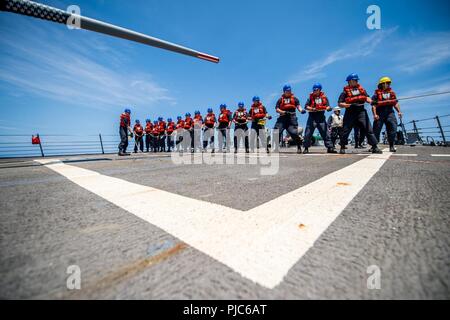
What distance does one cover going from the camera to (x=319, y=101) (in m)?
6.03

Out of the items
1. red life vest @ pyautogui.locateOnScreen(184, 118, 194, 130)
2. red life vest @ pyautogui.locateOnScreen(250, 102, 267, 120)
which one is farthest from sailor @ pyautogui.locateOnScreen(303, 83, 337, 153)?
red life vest @ pyautogui.locateOnScreen(184, 118, 194, 130)

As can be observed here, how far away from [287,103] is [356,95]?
187cm

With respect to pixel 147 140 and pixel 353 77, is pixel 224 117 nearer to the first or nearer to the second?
pixel 353 77

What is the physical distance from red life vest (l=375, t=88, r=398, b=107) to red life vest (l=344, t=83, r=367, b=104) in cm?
86

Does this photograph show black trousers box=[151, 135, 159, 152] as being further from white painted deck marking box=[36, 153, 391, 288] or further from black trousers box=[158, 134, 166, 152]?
white painted deck marking box=[36, 153, 391, 288]

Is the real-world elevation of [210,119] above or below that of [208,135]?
above

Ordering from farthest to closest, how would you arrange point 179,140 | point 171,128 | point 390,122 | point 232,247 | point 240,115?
point 171,128 → point 179,140 → point 240,115 → point 390,122 → point 232,247

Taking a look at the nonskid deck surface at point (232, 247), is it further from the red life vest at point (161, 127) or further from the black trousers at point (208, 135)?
the red life vest at point (161, 127)

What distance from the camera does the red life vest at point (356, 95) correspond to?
5383mm

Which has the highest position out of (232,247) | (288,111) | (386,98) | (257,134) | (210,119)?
(210,119)

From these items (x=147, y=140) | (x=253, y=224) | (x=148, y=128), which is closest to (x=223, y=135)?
(x=253, y=224)

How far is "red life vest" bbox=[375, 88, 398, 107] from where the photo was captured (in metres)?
5.71

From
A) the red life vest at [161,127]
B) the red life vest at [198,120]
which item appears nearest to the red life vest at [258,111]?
the red life vest at [198,120]
